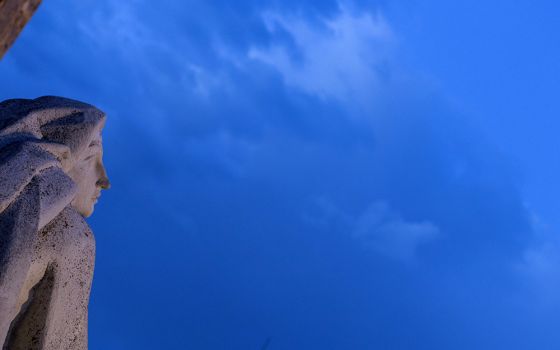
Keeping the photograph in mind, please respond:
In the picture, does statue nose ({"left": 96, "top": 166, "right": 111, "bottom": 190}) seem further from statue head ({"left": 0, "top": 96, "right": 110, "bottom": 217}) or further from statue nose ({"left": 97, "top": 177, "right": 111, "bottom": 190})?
statue head ({"left": 0, "top": 96, "right": 110, "bottom": 217})

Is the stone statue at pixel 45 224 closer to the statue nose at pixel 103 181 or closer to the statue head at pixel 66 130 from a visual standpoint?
the statue head at pixel 66 130

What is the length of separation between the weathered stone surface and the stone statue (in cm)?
119

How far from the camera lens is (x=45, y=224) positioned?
345 cm

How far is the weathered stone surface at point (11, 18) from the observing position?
2.15 metres

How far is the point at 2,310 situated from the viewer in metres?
2.96

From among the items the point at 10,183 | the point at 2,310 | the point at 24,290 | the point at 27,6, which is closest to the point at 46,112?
the point at 10,183

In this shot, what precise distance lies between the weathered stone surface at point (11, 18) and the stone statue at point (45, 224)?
1187 millimetres

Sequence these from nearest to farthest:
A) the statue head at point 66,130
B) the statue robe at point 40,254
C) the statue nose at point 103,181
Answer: the statue robe at point 40,254, the statue head at point 66,130, the statue nose at point 103,181

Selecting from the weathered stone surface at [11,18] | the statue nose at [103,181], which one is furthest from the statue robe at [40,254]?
the weathered stone surface at [11,18]

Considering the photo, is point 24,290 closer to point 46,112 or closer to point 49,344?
point 49,344

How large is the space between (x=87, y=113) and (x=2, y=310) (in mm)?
1706

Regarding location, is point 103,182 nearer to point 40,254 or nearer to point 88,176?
point 88,176

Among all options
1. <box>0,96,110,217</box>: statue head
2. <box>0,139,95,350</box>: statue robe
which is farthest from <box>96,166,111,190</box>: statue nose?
Result: <box>0,139,95,350</box>: statue robe

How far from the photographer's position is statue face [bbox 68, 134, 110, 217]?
4.37 m
